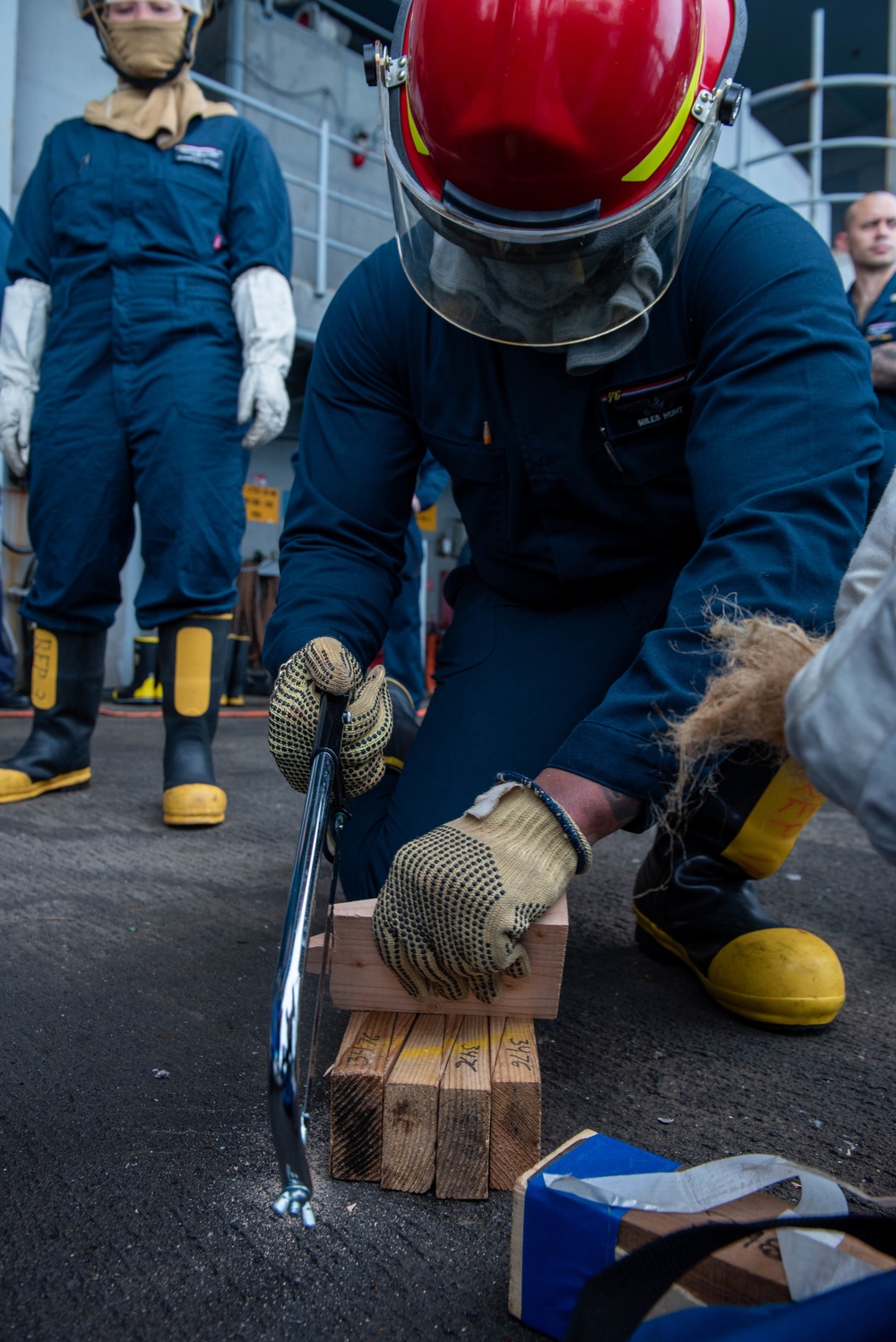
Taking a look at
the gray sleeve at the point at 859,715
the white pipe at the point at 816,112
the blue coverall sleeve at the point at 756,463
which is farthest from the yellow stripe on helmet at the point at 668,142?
the white pipe at the point at 816,112

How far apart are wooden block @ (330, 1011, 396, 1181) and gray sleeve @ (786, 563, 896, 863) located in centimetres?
59

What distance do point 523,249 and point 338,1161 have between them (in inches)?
39.0

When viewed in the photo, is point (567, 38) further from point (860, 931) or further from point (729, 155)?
point (729, 155)

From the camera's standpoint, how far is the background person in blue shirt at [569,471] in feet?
3.41

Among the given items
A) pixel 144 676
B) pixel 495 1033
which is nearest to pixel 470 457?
pixel 495 1033

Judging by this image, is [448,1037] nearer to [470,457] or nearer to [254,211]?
[470,457]

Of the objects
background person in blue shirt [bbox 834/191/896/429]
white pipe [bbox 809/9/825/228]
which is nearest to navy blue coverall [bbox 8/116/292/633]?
background person in blue shirt [bbox 834/191/896/429]

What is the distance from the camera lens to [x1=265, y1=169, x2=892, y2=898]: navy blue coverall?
109 cm

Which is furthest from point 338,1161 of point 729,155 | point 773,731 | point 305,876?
point 729,155

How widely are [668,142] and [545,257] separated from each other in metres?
0.18

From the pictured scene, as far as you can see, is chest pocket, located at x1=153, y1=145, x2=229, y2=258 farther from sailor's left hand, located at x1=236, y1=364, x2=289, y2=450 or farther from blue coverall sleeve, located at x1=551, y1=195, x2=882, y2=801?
blue coverall sleeve, located at x1=551, y1=195, x2=882, y2=801

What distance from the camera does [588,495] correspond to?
4.87 feet

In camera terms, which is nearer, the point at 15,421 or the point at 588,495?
the point at 588,495

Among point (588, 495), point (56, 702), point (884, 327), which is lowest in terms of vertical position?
point (56, 702)
